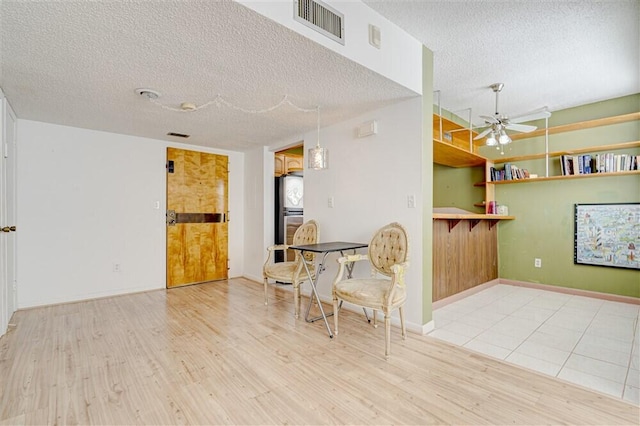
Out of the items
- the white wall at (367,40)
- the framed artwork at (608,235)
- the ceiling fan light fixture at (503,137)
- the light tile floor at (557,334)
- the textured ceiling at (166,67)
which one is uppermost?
the white wall at (367,40)

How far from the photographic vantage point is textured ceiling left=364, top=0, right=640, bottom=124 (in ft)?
7.54

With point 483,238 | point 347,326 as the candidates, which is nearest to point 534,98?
point 483,238

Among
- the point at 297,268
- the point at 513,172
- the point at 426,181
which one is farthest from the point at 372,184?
the point at 513,172

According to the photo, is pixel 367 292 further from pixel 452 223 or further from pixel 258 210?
pixel 258 210

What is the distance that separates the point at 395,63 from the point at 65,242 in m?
4.24

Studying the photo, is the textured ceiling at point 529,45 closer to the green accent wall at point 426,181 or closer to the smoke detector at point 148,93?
the green accent wall at point 426,181

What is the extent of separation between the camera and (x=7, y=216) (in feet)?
9.59

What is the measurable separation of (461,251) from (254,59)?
3255 mm

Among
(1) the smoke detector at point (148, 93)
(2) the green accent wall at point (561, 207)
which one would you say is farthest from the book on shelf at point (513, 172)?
(1) the smoke detector at point (148, 93)

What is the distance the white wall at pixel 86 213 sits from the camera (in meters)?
3.53

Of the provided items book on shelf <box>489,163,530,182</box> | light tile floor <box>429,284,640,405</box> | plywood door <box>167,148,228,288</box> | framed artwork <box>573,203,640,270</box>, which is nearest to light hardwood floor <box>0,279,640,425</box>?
light tile floor <box>429,284,640,405</box>

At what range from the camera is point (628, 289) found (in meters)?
3.84

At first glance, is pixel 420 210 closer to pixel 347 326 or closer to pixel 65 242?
pixel 347 326

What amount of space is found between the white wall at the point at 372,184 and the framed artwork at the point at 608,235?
2985 mm
